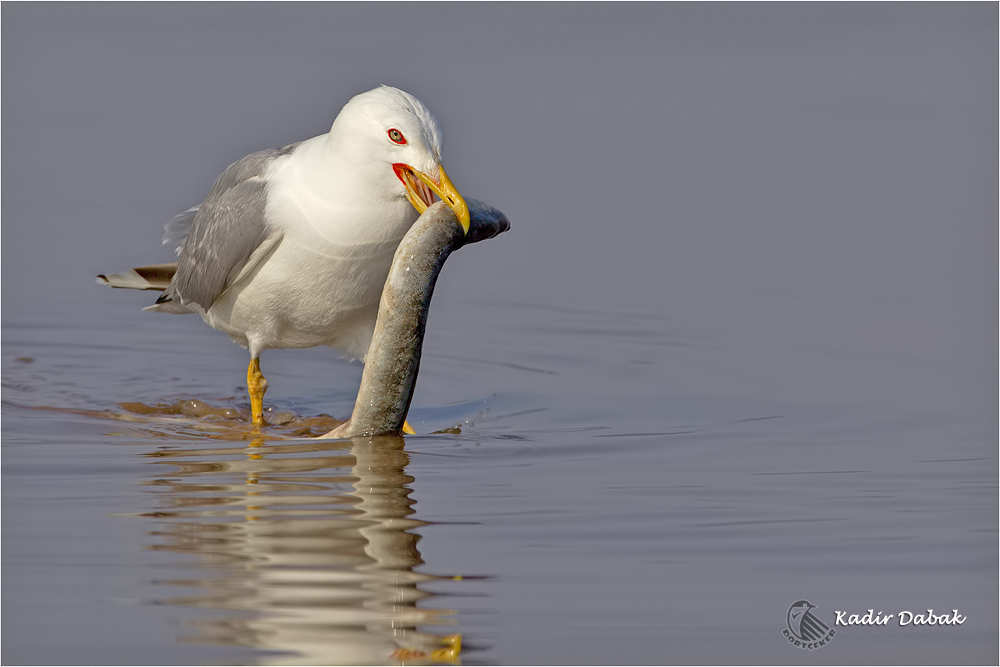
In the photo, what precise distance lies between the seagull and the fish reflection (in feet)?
2.61

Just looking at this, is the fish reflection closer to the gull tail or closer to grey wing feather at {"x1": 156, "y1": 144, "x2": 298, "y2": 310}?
grey wing feather at {"x1": 156, "y1": 144, "x2": 298, "y2": 310}

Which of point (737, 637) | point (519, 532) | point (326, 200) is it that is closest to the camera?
point (737, 637)

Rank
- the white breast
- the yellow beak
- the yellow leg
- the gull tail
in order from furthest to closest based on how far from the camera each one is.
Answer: the gull tail → the yellow leg → the white breast → the yellow beak

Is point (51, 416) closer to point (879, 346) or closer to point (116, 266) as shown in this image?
point (116, 266)

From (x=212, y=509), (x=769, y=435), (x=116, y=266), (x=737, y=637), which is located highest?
(x=116, y=266)

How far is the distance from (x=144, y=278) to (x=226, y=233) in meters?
1.48

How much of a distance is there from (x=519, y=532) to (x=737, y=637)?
112 cm

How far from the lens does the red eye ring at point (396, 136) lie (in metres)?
6.41

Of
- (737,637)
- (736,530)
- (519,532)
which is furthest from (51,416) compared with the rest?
(737,637)

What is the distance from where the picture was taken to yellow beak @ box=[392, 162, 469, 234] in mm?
6273

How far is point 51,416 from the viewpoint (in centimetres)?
761

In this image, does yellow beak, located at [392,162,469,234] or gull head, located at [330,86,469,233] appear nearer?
yellow beak, located at [392,162,469,234]

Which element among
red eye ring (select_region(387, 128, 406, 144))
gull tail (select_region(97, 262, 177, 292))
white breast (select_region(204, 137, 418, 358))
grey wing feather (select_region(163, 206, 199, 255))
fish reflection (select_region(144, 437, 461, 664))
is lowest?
fish reflection (select_region(144, 437, 461, 664))

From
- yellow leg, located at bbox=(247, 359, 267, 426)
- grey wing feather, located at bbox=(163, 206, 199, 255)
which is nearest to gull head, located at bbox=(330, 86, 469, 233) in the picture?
yellow leg, located at bbox=(247, 359, 267, 426)
